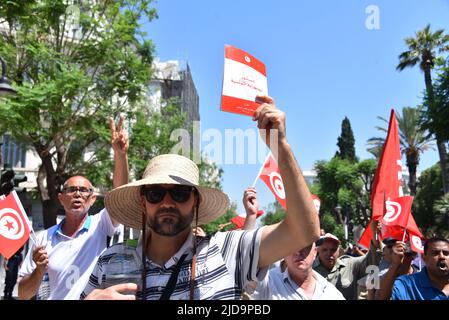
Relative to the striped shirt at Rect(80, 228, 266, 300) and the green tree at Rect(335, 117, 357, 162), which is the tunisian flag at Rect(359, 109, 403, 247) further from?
the green tree at Rect(335, 117, 357, 162)

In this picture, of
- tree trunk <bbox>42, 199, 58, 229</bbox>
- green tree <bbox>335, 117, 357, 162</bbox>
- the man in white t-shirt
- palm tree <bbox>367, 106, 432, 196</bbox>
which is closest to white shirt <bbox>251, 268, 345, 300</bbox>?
the man in white t-shirt

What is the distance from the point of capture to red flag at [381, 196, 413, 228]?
557cm

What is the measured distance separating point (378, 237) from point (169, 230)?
11.8 ft

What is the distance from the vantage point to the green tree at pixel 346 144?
5838 cm

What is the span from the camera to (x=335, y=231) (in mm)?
47906

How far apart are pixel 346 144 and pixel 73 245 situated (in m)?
58.0

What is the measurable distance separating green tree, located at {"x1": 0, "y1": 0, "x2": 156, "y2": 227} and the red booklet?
367 inches

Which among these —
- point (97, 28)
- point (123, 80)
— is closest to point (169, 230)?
point (123, 80)

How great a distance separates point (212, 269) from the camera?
2.18 m

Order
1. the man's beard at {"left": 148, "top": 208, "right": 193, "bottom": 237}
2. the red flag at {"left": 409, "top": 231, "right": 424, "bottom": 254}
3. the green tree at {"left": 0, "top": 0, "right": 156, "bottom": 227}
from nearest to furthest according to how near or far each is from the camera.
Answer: the man's beard at {"left": 148, "top": 208, "right": 193, "bottom": 237} → the red flag at {"left": 409, "top": 231, "right": 424, "bottom": 254} → the green tree at {"left": 0, "top": 0, "right": 156, "bottom": 227}

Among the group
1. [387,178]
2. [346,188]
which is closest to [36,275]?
[387,178]

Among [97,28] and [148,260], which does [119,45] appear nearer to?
[97,28]

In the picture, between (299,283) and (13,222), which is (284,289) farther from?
(13,222)

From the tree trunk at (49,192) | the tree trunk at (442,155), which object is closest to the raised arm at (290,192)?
the tree trunk at (49,192)
